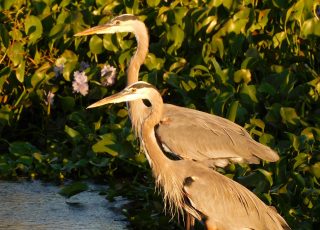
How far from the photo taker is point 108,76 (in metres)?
8.79

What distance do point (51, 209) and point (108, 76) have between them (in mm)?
1810

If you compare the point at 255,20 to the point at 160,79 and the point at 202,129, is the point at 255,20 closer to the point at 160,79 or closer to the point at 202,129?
the point at 160,79

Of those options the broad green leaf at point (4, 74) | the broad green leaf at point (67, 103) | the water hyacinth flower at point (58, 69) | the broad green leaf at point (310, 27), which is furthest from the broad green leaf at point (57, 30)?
the broad green leaf at point (310, 27)

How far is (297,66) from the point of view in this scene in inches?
328

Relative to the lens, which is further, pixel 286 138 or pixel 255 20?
pixel 255 20

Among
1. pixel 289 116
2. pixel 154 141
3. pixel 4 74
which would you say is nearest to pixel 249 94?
pixel 289 116

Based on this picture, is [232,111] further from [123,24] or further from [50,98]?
[50,98]

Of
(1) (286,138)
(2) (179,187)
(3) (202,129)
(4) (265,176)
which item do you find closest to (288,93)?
(1) (286,138)

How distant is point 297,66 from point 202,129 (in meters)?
1.61

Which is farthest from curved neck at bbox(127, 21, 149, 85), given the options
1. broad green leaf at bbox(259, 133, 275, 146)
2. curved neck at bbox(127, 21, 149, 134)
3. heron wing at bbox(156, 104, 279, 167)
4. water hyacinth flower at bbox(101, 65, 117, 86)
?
broad green leaf at bbox(259, 133, 275, 146)

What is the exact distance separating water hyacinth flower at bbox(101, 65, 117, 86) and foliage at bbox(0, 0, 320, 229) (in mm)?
80

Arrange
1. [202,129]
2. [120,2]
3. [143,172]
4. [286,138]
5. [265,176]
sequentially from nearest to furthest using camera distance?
[265,176]
[202,129]
[286,138]
[143,172]
[120,2]

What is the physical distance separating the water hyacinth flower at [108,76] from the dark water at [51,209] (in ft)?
3.86

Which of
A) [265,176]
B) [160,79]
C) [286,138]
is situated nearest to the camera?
[265,176]
